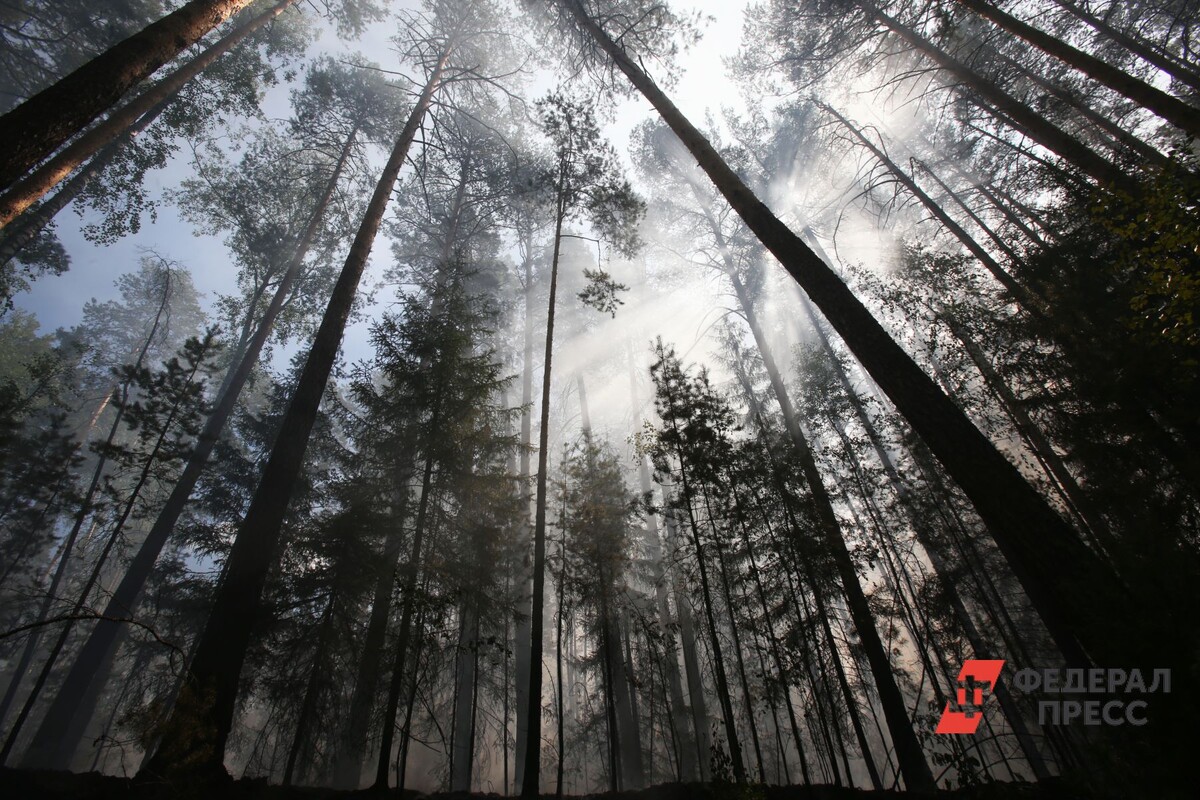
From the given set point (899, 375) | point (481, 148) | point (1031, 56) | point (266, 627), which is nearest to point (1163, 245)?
point (899, 375)

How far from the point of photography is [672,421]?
30.2 ft

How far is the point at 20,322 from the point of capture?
26.6 metres

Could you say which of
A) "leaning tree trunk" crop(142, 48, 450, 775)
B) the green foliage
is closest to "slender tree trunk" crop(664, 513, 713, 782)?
"leaning tree trunk" crop(142, 48, 450, 775)

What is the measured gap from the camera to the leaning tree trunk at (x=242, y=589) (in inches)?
159

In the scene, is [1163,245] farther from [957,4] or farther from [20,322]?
[20,322]

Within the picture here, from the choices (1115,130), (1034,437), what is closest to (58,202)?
(1034,437)

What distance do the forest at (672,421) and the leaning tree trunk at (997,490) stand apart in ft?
0.10

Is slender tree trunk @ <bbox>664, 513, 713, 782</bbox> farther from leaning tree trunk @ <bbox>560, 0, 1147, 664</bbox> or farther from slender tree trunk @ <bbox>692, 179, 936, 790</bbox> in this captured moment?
leaning tree trunk @ <bbox>560, 0, 1147, 664</bbox>

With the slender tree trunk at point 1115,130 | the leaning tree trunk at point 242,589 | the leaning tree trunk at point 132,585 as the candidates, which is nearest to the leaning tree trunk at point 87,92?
the leaning tree trunk at point 242,589

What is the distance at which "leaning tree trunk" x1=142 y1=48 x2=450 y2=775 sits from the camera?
4043 millimetres

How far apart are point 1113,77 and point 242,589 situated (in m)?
14.2

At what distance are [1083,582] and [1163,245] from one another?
5.44m

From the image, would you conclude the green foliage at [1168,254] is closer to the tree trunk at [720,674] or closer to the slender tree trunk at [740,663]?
the tree trunk at [720,674]

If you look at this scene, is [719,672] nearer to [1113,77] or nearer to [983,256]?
[1113,77]
